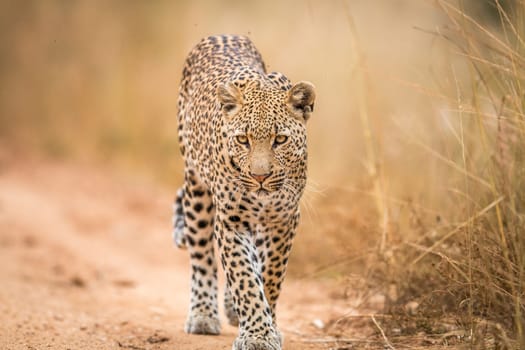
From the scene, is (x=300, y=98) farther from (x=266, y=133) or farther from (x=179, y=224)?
(x=179, y=224)

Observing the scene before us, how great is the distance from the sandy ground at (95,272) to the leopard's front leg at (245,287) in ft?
2.00

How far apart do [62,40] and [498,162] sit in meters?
11.5

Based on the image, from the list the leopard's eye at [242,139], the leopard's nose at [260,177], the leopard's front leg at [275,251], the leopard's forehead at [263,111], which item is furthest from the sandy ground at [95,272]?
the leopard's forehead at [263,111]

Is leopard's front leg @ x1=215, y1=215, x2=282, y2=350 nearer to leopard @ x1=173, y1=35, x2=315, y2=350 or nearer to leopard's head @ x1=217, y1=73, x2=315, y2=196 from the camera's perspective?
leopard @ x1=173, y1=35, x2=315, y2=350

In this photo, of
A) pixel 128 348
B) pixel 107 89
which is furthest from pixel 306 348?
pixel 107 89

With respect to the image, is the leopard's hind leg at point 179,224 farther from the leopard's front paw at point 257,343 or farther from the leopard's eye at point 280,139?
the leopard's eye at point 280,139

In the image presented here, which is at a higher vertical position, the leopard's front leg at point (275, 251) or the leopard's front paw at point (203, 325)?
the leopard's front leg at point (275, 251)

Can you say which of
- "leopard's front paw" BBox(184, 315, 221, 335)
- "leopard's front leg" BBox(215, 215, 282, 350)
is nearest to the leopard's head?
"leopard's front leg" BBox(215, 215, 282, 350)

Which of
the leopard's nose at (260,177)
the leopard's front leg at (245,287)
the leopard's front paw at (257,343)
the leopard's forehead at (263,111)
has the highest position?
the leopard's forehead at (263,111)

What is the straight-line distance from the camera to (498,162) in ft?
20.7

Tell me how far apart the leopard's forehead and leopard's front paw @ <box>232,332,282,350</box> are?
135 centimetres

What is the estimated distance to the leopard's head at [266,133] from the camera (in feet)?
19.3

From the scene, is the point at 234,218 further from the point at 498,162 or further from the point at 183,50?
the point at 183,50

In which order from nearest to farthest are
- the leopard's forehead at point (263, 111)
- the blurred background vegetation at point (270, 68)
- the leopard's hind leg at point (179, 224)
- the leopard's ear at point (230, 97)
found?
the leopard's forehead at point (263, 111)
the leopard's ear at point (230, 97)
the leopard's hind leg at point (179, 224)
the blurred background vegetation at point (270, 68)
